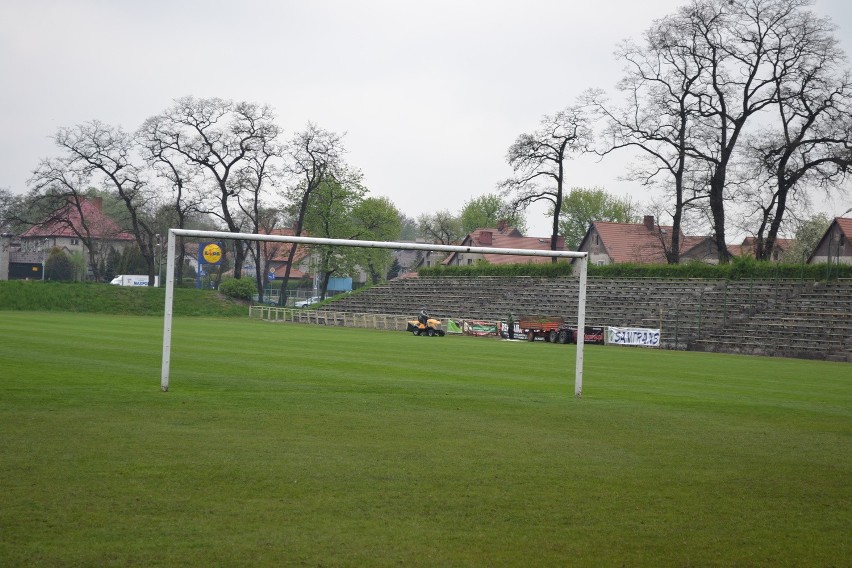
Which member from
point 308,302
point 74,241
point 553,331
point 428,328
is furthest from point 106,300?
point 74,241

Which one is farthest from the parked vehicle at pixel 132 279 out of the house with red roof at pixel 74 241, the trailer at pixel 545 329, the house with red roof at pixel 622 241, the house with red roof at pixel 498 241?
the trailer at pixel 545 329

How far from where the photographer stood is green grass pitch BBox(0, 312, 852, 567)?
19.8ft

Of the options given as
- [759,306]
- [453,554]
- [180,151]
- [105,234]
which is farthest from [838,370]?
[105,234]

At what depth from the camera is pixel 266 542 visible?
5.99 meters

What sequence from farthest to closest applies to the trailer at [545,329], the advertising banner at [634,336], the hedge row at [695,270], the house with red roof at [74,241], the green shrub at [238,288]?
the house with red roof at [74,241]
the green shrub at [238,288]
the hedge row at [695,270]
the trailer at [545,329]
the advertising banner at [634,336]

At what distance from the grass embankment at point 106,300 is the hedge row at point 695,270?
19.8 m

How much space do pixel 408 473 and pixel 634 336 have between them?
35.1 meters

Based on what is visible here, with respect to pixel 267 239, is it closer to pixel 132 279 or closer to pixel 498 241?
pixel 132 279

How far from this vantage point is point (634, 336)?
42031 mm

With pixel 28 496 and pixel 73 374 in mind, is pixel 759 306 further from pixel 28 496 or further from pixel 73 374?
pixel 28 496

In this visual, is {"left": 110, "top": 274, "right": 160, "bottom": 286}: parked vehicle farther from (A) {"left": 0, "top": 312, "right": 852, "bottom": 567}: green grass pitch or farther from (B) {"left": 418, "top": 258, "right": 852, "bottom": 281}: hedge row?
(A) {"left": 0, "top": 312, "right": 852, "bottom": 567}: green grass pitch

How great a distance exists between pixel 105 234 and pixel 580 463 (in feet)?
279

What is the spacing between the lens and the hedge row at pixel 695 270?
43.0m

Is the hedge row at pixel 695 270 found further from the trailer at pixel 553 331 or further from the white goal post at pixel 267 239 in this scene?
the white goal post at pixel 267 239
